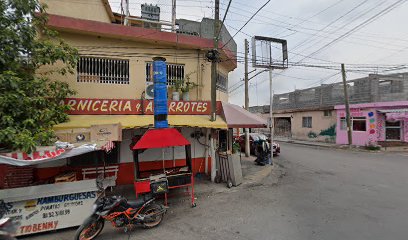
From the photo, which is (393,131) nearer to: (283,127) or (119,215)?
(283,127)

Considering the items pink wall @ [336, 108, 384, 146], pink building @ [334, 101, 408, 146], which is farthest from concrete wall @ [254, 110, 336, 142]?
pink building @ [334, 101, 408, 146]

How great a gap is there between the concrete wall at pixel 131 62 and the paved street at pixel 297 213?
4.84m

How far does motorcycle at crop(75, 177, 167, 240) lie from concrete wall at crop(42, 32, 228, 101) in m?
4.83

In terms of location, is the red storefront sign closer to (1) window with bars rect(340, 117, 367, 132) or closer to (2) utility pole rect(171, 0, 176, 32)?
(2) utility pole rect(171, 0, 176, 32)

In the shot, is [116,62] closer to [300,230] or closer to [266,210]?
[266,210]

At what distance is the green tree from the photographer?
5149 millimetres

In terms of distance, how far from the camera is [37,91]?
6211mm

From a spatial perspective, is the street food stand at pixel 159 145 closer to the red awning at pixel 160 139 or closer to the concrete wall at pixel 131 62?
the red awning at pixel 160 139

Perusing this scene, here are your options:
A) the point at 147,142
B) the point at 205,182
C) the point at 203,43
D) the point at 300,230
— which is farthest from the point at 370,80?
the point at 147,142

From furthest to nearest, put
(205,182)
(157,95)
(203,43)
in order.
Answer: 1. (203,43)
2. (205,182)
3. (157,95)

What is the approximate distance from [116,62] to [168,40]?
2243mm

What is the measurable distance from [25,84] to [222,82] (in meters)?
8.40

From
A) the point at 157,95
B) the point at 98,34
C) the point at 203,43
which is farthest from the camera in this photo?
the point at 203,43

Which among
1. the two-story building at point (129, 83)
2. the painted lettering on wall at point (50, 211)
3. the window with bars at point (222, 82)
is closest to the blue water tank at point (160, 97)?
the two-story building at point (129, 83)
